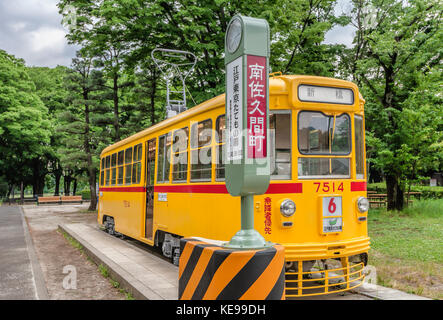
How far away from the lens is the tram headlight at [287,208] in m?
5.64

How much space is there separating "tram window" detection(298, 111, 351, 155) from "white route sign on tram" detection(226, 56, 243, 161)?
2.60 metres

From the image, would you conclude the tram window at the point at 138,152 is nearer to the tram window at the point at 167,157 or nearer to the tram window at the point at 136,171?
the tram window at the point at 136,171

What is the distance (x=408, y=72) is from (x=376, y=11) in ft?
11.2

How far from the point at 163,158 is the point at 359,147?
445 centimetres

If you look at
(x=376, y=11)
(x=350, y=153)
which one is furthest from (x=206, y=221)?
(x=376, y=11)

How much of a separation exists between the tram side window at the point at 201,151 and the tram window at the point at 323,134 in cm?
171

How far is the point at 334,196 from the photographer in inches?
237

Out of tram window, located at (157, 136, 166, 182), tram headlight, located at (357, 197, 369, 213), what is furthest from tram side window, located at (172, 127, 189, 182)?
tram headlight, located at (357, 197, 369, 213)

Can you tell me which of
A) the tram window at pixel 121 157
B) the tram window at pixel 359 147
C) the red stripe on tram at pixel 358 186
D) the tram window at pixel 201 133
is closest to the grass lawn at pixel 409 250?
the red stripe on tram at pixel 358 186

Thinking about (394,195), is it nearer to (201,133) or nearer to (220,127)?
(201,133)

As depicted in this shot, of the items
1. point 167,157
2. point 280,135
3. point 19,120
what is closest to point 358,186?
point 280,135

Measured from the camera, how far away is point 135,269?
7746 mm
